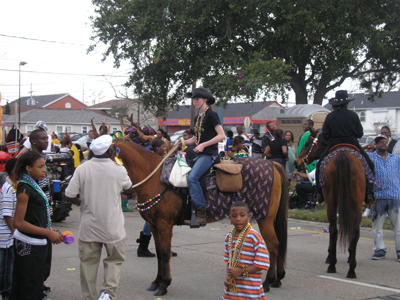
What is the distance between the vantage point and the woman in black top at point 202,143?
596 centimetres

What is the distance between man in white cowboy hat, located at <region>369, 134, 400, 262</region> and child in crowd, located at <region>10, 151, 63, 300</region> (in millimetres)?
5738

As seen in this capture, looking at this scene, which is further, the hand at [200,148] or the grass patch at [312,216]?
the grass patch at [312,216]

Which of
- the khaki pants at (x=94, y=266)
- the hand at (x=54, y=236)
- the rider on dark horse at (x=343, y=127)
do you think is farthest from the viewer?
the rider on dark horse at (x=343, y=127)

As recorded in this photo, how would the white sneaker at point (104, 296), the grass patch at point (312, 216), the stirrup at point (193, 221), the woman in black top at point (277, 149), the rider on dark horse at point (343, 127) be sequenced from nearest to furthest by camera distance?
1. the white sneaker at point (104, 296)
2. the stirrup at point (193, 221)
3. the rider on dark horse at point (343, 127)
4. the grass patch at point (312, 216)
5. the woman in black top at point (277, 149)

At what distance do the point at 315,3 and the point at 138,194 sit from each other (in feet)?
49.4

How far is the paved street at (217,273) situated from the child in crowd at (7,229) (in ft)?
2.55

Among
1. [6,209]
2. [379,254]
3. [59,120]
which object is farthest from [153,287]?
[59,120]

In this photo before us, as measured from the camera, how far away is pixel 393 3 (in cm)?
2005

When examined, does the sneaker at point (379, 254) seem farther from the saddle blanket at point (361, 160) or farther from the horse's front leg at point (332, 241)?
the saddle blanket at point (361, 160)

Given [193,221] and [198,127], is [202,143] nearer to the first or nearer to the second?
[198,127]

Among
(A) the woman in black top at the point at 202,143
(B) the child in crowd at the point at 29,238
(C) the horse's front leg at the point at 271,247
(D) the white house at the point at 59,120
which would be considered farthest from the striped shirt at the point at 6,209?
(D) the white house at the point at 59,120

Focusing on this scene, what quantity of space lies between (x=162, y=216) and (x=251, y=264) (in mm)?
2224

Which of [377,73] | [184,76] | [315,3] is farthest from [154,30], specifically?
[377,73]

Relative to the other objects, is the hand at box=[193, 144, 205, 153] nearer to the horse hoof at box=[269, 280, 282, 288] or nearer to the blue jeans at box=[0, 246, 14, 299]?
the horse hoof at box=[269, 280, 282, 288]
